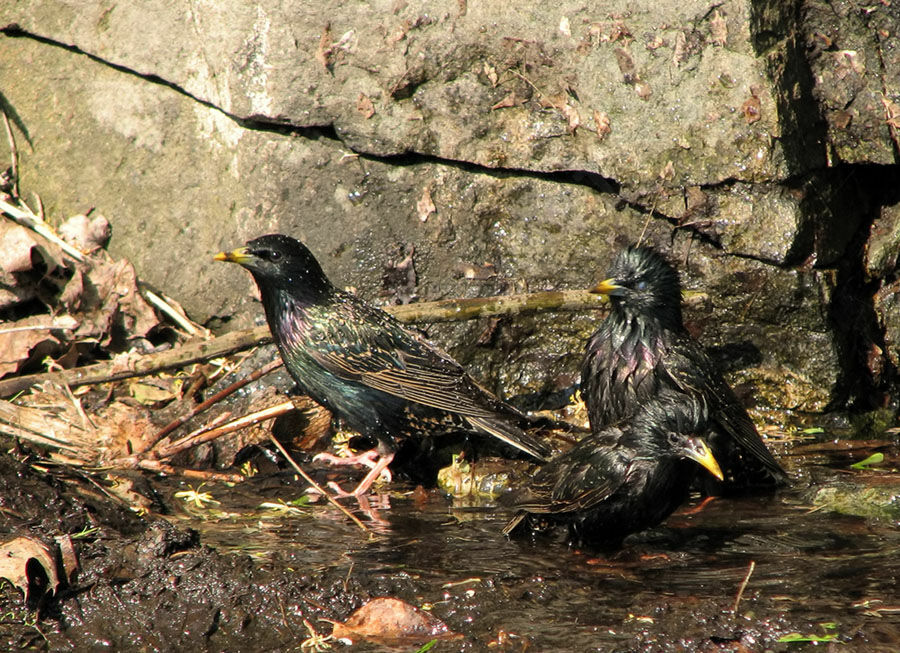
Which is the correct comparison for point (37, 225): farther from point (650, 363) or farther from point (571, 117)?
point (650, 363)

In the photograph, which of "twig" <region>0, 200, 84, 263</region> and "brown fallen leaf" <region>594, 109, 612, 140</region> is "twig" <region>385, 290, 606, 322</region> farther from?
"twig" <region>0, 200, 84, 263</region>

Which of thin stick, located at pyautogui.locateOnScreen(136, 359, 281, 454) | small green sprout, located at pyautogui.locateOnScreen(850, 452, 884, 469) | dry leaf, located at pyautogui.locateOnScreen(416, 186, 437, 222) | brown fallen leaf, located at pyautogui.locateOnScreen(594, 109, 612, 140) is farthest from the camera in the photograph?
dry leaf, located at pyautogui.locateOnScreen(416, 186, 437, 222)

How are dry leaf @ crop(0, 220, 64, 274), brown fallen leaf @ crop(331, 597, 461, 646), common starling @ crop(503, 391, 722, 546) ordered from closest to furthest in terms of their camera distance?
1. brown fallen leaf @ crop(331, 597, 461, 646)
2. common starling @ crop(503, 391, 722, 546)
3. dry leaf @ crop(0, 220, 64, 274)

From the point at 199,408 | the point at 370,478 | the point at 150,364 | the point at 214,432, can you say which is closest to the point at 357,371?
the point at 370,478

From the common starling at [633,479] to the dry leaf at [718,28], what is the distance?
2.52 metres

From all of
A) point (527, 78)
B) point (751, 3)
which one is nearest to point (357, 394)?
point (527, 78)

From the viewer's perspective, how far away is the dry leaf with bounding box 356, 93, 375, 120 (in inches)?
269

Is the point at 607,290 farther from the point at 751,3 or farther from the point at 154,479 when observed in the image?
the point at 154,479

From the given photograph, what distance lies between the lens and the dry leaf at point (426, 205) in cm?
698

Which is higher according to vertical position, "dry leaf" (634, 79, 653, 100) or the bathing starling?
"dry leaf" (634, 79, 653, 100)

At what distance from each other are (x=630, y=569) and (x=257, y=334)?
10.1ft

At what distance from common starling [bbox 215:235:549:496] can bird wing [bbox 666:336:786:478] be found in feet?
3.10

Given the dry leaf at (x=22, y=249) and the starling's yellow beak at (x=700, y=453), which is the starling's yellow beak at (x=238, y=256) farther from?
the starling's yellow beak at (x=700, y=453)

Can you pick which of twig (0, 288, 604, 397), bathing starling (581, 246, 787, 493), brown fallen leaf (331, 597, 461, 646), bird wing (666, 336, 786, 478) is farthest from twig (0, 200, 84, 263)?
brown fallen leaf (331, 597, 461, 646)
